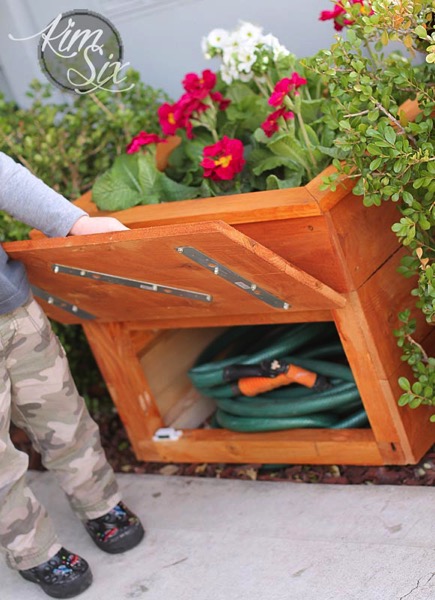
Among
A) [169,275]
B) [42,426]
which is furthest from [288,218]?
[42,426]

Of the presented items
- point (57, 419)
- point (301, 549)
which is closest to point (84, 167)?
point (57, 419)

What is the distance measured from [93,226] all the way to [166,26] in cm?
123

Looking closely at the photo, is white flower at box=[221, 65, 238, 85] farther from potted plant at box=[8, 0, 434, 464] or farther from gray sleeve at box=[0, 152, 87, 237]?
gray sleeve at box=[0, 152, 87, 237]

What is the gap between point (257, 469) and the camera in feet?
9.17

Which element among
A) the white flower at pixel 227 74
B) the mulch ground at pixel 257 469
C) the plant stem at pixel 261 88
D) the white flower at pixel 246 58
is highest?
the white flower at pixel 246 58

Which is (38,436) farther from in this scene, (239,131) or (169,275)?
(239,131)

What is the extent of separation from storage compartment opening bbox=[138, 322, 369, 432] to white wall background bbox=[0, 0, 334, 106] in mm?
888

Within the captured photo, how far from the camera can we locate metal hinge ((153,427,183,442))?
9.50 ft

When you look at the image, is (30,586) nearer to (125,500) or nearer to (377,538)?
(125,500)

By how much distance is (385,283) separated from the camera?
7.77 feet

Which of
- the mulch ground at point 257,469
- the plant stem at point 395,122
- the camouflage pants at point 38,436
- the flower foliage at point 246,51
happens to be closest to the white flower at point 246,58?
the flower foliage at point 246,51

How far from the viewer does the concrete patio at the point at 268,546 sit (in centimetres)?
211

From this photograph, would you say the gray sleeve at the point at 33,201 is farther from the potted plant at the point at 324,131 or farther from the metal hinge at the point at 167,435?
the metal hinge at the point at 167,435

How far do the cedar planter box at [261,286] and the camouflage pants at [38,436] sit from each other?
187mm
